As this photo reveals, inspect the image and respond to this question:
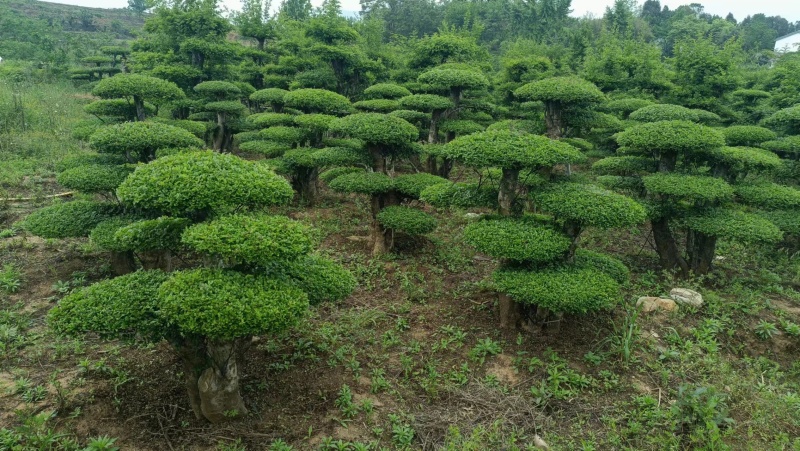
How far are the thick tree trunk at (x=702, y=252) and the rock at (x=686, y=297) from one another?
1.23 metres

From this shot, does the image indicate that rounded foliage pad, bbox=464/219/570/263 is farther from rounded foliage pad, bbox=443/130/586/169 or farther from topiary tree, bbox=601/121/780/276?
topiary tree, bbox=601/121/780/276

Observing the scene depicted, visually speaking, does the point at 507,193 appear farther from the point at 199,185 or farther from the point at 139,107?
the point at 139,107

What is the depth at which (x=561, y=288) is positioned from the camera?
19.6ft

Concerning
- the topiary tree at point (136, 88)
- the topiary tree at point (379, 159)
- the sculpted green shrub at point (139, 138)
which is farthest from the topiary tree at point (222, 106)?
the sculpted green shrub at point (139, 138)

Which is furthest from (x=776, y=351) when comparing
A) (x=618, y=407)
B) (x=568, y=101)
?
(x=568, y=101)

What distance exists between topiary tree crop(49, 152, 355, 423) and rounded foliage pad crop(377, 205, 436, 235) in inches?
159

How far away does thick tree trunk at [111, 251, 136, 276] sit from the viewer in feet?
25.6

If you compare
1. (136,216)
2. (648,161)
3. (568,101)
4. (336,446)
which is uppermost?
(568,101)

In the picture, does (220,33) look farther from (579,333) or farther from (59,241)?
(579,333)

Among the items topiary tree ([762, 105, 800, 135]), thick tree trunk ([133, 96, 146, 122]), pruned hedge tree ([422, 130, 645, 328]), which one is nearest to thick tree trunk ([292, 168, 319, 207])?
thick tree trunk ([133, 96, 146, 122])

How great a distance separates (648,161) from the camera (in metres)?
9.62

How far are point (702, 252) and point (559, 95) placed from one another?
423cm

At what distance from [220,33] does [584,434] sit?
706 inches

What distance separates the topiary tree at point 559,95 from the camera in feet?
34.3
